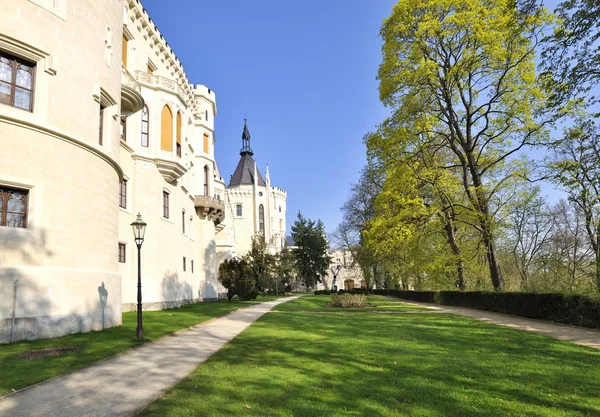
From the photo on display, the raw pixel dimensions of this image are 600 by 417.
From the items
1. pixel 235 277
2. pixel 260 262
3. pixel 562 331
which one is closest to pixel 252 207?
pixel 260 262

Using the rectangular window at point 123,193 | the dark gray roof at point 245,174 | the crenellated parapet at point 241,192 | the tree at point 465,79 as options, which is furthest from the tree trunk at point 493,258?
the dark gray roof at point 245,174

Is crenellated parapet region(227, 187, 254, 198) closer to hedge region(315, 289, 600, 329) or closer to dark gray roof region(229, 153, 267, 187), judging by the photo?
dark gray roof region(229, 153, 267, 187)

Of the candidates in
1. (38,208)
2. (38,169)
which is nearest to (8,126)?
(38,169)

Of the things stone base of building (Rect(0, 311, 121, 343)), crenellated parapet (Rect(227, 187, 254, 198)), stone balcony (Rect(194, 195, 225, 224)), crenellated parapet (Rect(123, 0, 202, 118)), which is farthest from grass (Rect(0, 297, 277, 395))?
crenellated parapet (Rect(227, 187, 254, 198))

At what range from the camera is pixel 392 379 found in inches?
255

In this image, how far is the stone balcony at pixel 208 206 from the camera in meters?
32.3

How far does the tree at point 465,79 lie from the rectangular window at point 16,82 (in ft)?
51.8

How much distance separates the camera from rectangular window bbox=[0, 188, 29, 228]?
10.9 meters

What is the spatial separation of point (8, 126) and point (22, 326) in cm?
530

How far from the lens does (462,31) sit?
19953 millimetres

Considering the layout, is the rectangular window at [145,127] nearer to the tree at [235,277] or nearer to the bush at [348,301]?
the tree at [235,277]

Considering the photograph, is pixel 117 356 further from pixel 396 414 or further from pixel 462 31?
pixel 462 31

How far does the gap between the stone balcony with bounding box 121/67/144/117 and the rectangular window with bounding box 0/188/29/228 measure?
8.11m

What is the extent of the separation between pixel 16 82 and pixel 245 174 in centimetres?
6576
